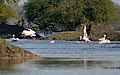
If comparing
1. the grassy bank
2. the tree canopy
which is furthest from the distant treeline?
the grassy bank

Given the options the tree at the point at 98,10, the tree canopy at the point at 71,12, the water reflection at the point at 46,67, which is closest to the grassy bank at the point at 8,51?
the water reflection at the point at 46,67

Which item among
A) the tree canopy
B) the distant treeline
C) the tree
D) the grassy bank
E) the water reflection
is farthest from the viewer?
the distant treeline

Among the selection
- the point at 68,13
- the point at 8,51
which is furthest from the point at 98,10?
the point at 8,51

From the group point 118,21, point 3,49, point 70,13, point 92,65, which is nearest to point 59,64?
point 92,65

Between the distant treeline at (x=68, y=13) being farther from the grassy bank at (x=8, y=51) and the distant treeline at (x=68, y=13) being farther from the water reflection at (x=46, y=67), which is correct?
the water reflection at (x=46, y=67)

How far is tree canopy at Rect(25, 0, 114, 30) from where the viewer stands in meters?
135

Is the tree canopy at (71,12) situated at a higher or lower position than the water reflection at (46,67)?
higher

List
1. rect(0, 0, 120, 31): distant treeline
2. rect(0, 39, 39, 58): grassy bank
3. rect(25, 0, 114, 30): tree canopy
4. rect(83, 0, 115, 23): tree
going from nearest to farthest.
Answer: rect(0, 39, 39, 58): grassy bank → rect(83, 0, 115, 23): tree → rect(25, 0, 114, 30): tree canopy → rect(0, 0, 120, 31): distant treeline

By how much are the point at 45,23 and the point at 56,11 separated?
3938 mm

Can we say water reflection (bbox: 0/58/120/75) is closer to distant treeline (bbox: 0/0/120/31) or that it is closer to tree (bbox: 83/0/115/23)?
distant treeline (bbox: 0/0/120/31)

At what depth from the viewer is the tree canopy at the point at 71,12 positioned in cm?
13512

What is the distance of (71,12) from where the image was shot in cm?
13650

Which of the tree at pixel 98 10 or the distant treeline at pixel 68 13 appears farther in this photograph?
the distant treeline at pixel 68 13

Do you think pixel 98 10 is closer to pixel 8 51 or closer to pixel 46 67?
pixel 8 51
